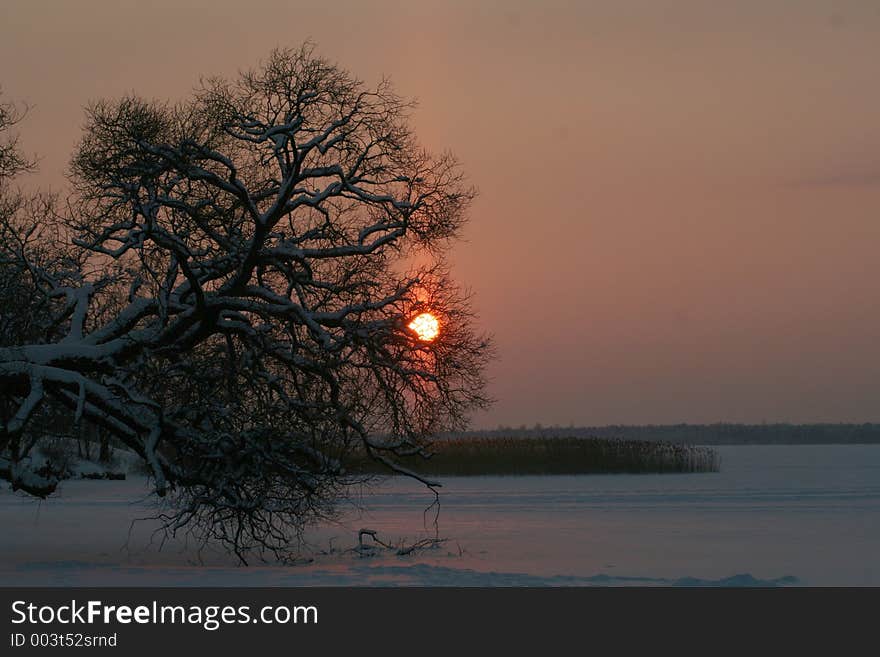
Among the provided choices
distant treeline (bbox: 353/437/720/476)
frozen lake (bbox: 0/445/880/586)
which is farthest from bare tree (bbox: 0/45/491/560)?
distant treeline (bbox: 353/437/720/476)

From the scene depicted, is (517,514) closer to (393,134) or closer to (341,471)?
(341,471)

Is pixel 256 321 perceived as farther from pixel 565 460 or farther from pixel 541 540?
pixel 565 460

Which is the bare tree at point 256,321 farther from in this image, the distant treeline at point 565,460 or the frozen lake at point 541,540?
the distant treeline at point 565,460

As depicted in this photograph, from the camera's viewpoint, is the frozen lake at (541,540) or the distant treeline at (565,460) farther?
the distant treeline at (565,460)

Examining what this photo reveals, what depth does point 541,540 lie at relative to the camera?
960 inches

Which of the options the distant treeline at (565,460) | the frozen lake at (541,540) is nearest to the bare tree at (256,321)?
the frozen lake at (541,540)

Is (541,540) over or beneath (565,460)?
beneath

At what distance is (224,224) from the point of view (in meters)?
20.1

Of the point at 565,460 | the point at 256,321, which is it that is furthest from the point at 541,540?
the point at 565,460

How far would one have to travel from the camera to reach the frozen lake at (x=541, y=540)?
1855cm

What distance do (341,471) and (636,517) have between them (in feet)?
37.2

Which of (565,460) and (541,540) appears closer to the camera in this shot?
(541,540)

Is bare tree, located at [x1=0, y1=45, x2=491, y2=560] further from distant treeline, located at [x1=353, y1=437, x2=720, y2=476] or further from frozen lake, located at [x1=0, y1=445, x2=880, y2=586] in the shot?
distant treeline, located at [x1=353, y1=437, x2=720, y2=476]
